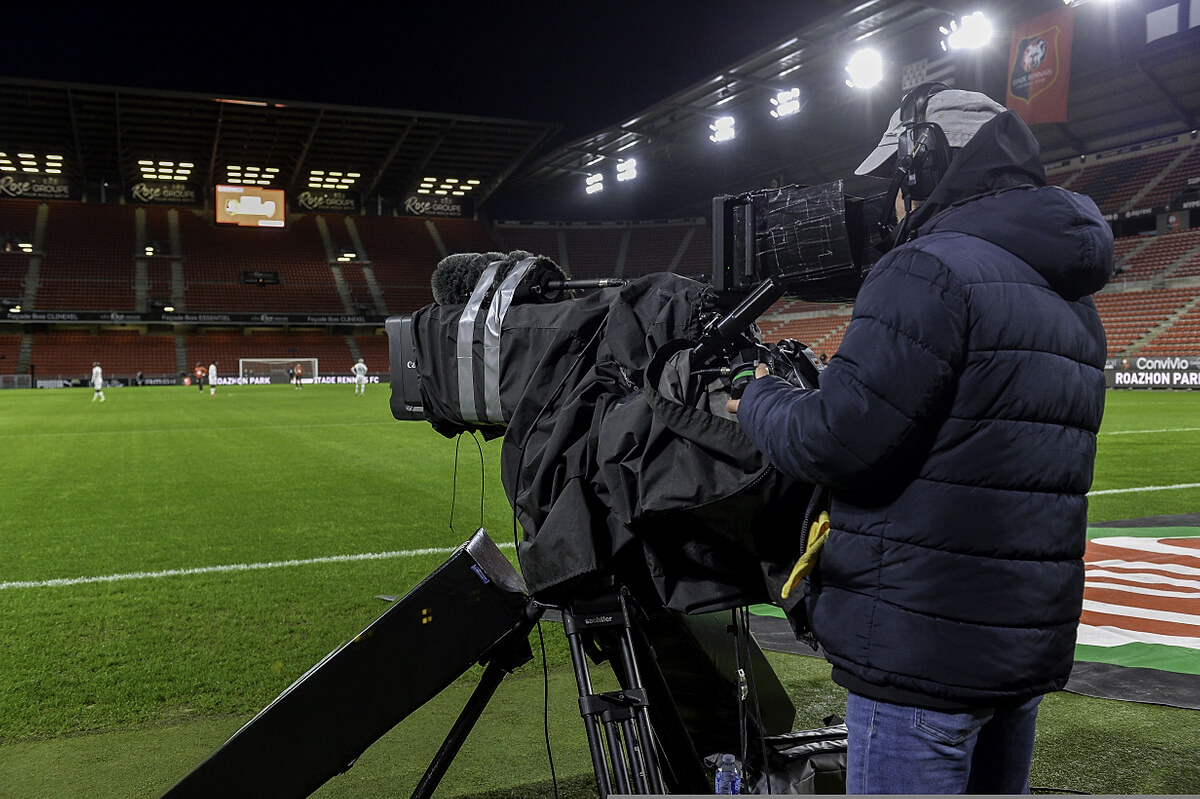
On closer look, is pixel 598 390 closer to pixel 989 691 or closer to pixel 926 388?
pixel 926 388

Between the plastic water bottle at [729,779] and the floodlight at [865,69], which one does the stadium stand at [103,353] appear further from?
the plastic water bottle at [729,779]

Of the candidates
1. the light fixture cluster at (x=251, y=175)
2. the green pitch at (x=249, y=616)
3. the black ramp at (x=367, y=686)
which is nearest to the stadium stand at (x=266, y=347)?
the light fixture cluster at (x=251, y=175)

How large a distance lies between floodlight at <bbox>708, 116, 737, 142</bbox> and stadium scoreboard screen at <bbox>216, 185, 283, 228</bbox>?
25.3 metres

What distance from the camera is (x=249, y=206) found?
4656 cm

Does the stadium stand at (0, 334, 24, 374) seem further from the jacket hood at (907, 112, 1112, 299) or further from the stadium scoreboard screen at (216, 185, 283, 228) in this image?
the jacket hood at (907, 112, 1112, 299)

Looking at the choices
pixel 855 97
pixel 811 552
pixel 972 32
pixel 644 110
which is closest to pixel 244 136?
pixel 644 110

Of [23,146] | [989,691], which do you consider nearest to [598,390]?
[989,691]

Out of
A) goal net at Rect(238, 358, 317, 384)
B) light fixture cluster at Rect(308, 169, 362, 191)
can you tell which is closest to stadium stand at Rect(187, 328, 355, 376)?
goal net at Rect(238, 358, 317, 384)

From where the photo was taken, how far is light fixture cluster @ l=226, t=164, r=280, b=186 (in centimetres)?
4597

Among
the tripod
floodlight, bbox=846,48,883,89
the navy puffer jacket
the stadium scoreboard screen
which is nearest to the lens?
the navy puffer jacket

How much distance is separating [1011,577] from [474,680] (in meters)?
3.01

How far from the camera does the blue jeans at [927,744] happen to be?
142 cm

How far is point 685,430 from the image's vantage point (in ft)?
4.94

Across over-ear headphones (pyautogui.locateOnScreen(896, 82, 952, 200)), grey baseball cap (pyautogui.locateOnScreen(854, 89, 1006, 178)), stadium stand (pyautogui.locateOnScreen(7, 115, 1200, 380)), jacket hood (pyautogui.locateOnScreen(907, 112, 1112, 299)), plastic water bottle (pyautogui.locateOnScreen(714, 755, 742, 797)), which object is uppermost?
stadium stand (pyautogui.locateOnScreen(7, 115, 1200, 380))
